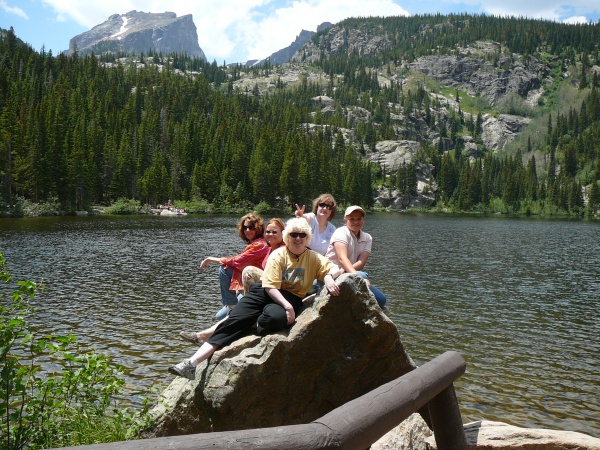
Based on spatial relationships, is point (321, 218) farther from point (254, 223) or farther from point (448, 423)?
point (448, 423)

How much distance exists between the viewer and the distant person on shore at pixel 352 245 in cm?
835

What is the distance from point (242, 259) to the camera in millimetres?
9125

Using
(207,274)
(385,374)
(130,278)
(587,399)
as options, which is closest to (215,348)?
(385,374)

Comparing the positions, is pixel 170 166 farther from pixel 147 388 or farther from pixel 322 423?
pixel 322 423

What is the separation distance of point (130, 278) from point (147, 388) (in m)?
16.2

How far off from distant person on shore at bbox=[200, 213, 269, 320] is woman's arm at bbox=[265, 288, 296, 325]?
8.03 ft

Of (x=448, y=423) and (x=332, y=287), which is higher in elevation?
(x=332, y=287)

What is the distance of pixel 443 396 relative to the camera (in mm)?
4707

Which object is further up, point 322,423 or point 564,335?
point 322,423

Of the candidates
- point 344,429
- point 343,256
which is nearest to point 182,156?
point 343,256

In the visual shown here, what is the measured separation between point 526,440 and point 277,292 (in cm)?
377

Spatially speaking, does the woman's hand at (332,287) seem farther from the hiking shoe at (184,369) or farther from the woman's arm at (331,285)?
the hiking shoe at (184,369)

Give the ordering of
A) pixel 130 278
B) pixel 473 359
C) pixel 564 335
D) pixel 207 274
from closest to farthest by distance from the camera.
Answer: pixel 473 359, pixel 564 335, pixel 130 278, pixel 207 274

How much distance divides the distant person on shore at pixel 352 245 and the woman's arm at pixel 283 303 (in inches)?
71.6
